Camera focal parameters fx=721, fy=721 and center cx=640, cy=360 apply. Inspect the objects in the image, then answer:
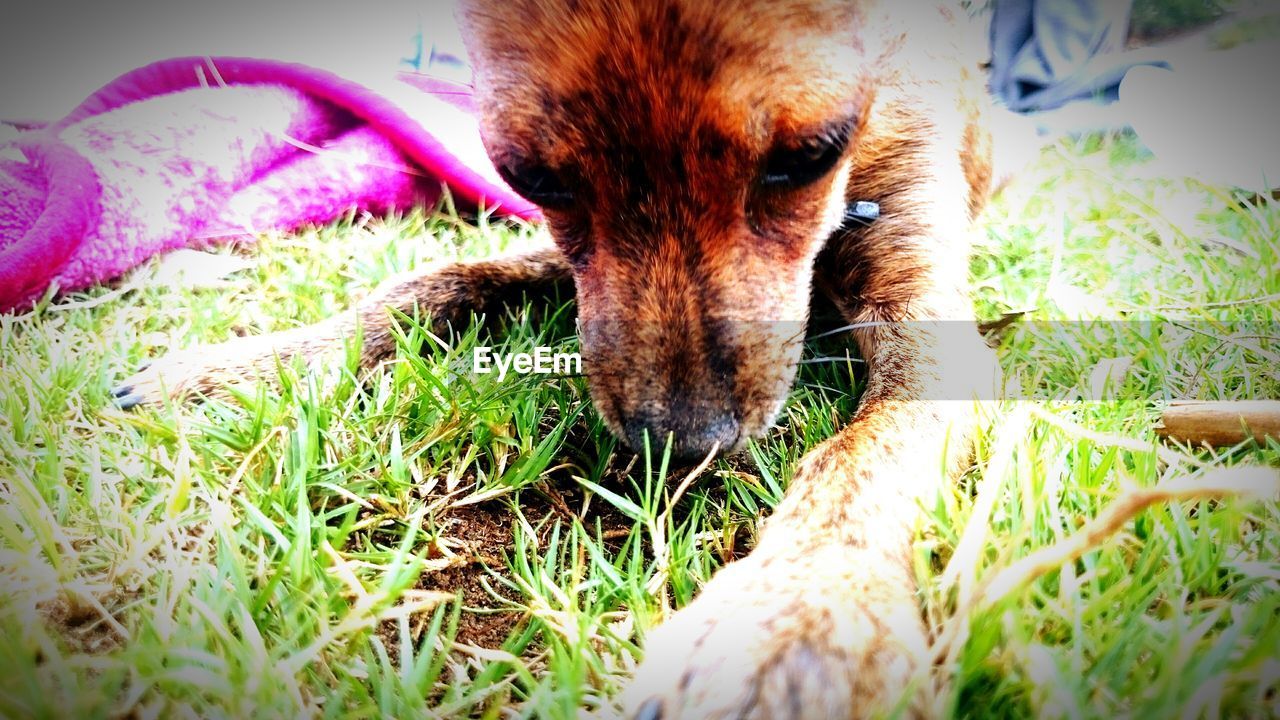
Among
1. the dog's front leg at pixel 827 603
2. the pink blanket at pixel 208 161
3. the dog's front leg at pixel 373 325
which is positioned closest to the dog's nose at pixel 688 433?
the dog's front leg at pixel 827 603

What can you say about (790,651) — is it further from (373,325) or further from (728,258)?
(373,325)

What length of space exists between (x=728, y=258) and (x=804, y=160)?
0.20 meters

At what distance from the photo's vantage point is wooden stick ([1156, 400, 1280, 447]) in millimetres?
1050

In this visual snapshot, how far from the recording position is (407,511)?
3.49 ft

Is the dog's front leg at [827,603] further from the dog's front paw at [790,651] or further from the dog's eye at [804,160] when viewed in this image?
the dog's eye at [804,160]

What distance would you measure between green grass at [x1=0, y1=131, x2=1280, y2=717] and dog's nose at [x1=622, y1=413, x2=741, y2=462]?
5 cm

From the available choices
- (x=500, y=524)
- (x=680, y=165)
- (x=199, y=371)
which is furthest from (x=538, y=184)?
(x=199, y=371)

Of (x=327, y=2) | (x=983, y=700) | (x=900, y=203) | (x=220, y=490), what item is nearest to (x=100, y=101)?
(x=327, y=2)

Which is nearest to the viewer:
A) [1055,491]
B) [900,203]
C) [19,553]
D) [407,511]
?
[19,553]

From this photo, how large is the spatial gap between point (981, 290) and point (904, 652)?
4.22ft

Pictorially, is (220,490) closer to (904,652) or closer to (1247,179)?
A: (904,652)

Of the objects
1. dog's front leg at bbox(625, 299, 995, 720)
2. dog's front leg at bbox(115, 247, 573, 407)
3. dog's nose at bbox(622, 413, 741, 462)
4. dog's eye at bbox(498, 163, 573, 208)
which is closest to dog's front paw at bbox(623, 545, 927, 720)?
dog's front leg at bbox(625, 299, 995, 720)

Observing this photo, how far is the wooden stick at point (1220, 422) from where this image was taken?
1.05m

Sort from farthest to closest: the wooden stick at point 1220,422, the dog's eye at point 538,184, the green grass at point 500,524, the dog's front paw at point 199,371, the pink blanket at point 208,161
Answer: the pink blanket at point 208,161
the dog's front paw at point 199,371
the dog's eye at point 538,184
the wooden stick at point 1220,422
the green grass at point 500,524
